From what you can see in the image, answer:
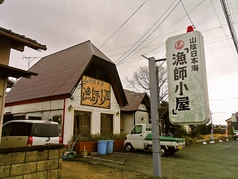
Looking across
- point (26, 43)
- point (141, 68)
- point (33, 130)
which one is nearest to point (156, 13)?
point (26, 43)

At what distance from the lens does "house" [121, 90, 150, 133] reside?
19875 millimetres

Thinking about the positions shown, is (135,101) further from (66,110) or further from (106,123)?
(66,110)

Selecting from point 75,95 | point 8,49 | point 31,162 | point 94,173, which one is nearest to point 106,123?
point 75,95

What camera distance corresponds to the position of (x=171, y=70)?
16.5 feet

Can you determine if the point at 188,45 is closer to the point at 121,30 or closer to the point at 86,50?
the point at 121,30

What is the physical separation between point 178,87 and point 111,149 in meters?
8.78

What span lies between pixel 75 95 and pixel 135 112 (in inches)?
350

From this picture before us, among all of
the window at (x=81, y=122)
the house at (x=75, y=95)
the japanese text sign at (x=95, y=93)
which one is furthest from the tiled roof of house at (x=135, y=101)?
the window at (x=81, y=122)

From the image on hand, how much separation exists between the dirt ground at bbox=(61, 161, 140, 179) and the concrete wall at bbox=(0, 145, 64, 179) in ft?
6.66

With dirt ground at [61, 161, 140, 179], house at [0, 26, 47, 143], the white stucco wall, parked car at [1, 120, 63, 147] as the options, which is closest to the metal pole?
dirt ground at [61, 161, 140, 179]

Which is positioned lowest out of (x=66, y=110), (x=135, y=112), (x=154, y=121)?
(x=154, y=121)

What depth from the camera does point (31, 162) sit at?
4.35m

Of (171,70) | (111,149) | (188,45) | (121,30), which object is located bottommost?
(111,149)

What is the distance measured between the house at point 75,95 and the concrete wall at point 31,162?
6853mm
